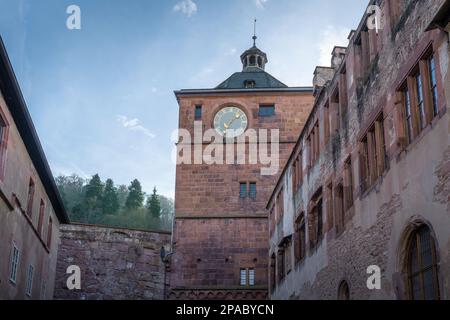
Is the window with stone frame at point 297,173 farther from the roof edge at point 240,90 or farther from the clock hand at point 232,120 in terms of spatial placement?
the roof edge at point 240,90

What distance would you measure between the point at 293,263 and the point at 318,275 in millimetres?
4679

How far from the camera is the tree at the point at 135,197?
79938mm

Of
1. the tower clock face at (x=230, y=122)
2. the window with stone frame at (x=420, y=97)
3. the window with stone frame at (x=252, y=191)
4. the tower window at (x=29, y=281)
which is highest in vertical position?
the tower clock face at (x=230, y=122)

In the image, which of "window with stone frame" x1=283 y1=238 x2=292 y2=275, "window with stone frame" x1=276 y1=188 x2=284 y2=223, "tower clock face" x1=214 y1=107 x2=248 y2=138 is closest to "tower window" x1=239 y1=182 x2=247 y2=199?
"tower clock face" x1=214 y1=107 x2=248 y2=138

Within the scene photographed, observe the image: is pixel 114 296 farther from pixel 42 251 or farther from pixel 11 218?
pixel 11 218

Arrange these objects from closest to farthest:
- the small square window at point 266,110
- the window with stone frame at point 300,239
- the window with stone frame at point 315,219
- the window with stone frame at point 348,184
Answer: the window with stone frame at point 348,184, the window with stone frame at point 315,219, the window with stone frame at point 300,239, the small square window at point 266,110

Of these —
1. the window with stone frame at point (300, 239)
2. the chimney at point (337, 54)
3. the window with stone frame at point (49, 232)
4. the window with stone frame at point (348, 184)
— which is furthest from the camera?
the window with stone frame at point (49, 232)

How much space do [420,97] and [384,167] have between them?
244cm

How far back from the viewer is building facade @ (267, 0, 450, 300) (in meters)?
12.5

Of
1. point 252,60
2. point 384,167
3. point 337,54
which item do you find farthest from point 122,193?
point 384,167

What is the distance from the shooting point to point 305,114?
134ft

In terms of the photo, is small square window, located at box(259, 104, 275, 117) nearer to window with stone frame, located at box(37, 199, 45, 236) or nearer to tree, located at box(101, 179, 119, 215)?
window with stone frame, located at box(37, 199, 45, 236)

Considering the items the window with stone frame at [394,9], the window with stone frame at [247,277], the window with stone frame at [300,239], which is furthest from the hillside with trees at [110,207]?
the window with stone frame at [394,9]

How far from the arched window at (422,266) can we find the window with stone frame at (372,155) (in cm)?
247
